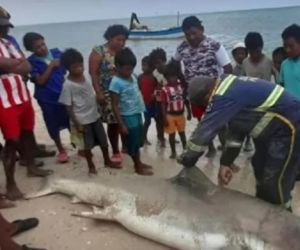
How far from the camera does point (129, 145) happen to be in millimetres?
6109

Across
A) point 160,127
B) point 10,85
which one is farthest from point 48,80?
point 160,127

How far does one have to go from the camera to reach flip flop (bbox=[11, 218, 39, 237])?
4535mm

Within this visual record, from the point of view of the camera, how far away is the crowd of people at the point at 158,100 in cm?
400

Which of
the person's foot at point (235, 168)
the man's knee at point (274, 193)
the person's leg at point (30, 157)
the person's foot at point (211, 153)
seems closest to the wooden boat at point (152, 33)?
the person's foot at point (211, 153)

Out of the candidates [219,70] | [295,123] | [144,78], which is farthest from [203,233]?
[144,78]

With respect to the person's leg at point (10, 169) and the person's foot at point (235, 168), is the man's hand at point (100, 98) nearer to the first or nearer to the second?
the person's leg at point (10, 169)

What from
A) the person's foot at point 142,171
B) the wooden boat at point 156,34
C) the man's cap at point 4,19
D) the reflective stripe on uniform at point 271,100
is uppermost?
the man's cap at point 4,19

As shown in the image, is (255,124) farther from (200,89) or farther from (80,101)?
(80,101)

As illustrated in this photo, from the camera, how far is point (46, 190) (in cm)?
545

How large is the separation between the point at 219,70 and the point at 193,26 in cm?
69

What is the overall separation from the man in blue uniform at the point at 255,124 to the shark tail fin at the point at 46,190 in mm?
1938

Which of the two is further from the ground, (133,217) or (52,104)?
(52,104)

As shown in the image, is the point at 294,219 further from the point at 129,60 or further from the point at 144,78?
the point at 144,78

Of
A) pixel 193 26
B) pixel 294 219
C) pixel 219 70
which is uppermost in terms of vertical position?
pixel 193 26
